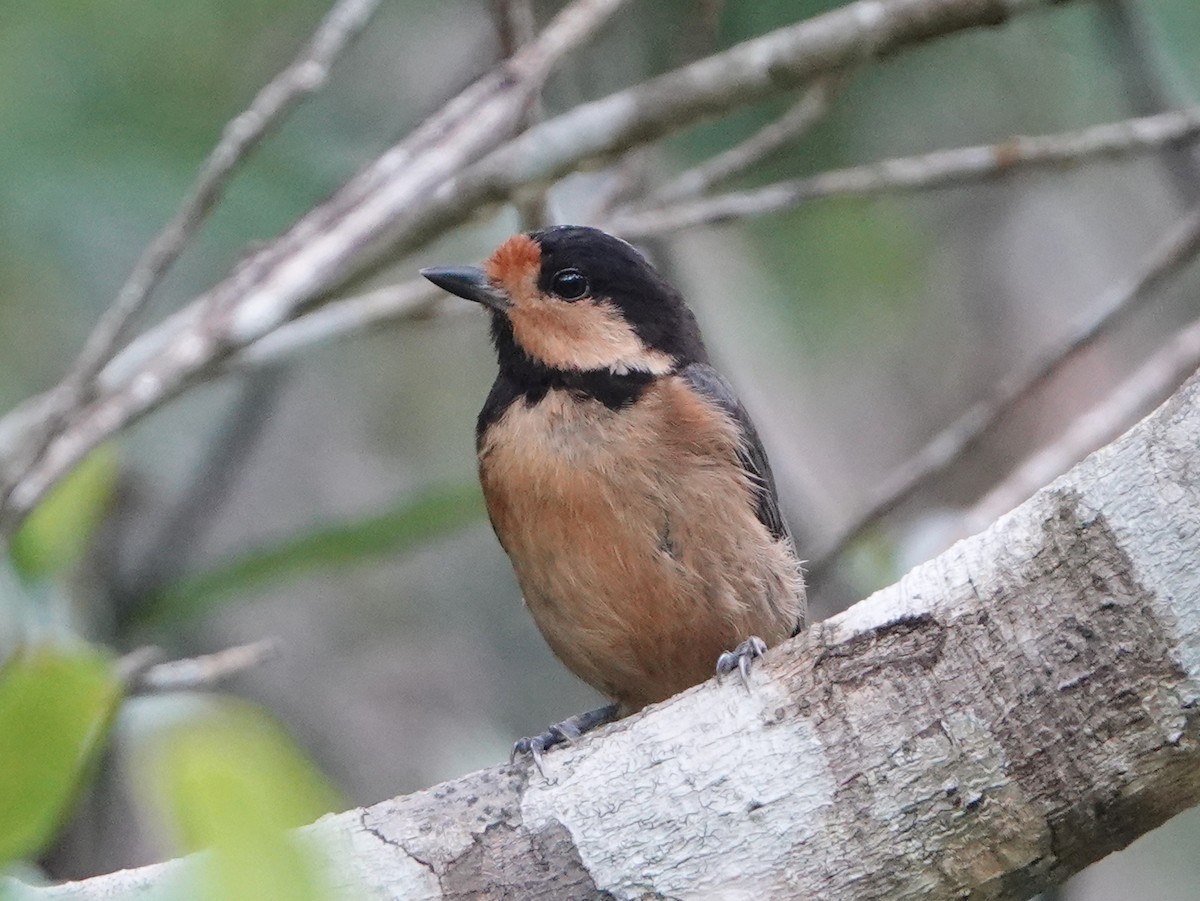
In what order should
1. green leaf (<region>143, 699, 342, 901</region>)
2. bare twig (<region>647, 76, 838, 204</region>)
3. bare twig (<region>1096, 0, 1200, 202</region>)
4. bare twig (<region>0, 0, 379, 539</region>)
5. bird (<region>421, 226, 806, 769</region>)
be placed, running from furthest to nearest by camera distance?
bare twig (<region>1096, 0, 1200, 202</region>), bare twig (<region>647, 76, 838, 204</region>), bird (<region>421, 226, 806, 769</region>), bare twig (<region>0, 0, 379, 539</region>), green leaf (<region>143, 699, 342, 901</region>)

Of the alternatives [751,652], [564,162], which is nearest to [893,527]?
[564,162]

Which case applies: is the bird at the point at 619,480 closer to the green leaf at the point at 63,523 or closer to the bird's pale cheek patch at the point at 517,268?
the bird's pale cheek patch at the point at 517,268

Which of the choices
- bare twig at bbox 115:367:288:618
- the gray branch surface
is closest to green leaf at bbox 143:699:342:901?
the gray branch surface

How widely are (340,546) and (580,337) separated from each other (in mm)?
1067

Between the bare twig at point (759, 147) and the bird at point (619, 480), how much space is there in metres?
0.55

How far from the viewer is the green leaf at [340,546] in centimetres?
412

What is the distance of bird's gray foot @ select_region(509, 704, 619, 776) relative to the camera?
2506 millimetres

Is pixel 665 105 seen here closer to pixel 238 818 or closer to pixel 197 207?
pixel 197 207

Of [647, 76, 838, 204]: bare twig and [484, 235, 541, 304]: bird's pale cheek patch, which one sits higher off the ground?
[647, 76, 838, 204]: bare twig

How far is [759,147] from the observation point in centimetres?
390

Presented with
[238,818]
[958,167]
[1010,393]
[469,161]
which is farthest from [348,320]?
[238,818]

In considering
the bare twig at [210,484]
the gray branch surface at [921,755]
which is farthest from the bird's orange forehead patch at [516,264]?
the gray branch surface at [921,755]

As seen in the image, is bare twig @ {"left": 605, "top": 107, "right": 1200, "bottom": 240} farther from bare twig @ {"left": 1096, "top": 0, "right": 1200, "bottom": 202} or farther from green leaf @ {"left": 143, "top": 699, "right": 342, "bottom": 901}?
green leaf @ {"left": 143, "top": 699, "right": 342, "bottom": 901}

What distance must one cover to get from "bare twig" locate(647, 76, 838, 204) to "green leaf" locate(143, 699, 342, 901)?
2.66m
